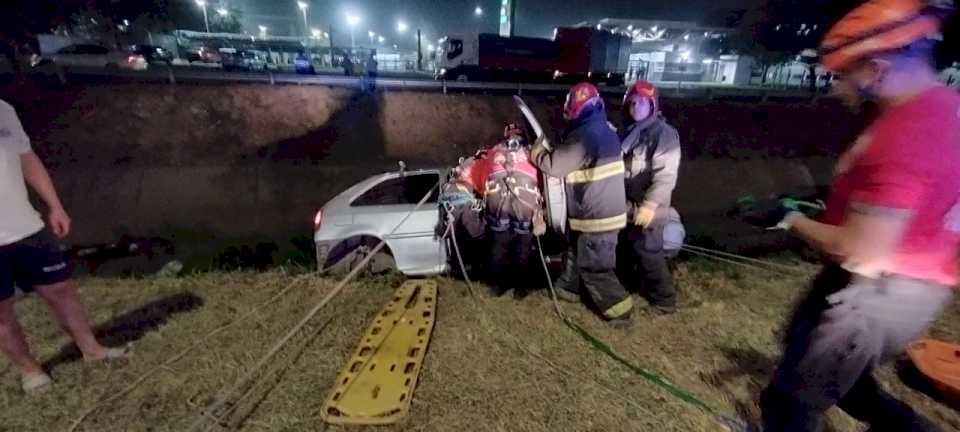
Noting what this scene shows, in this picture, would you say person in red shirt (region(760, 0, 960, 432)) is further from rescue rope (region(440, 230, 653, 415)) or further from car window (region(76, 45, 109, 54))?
car window (region(76, 45, 109, 54))

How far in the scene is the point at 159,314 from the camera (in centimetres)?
353

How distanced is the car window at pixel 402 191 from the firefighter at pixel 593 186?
6.23 ft

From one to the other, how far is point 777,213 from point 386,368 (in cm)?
224

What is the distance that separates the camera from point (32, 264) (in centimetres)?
253

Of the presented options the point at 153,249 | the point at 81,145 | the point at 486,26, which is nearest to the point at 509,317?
the point at 153,249

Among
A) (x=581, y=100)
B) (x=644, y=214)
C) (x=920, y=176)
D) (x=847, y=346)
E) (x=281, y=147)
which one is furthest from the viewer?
(x=281, y=147)

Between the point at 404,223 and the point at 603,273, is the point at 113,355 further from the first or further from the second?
the point at 603,273

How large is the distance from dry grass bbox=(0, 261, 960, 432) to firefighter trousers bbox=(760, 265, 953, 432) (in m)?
0.73

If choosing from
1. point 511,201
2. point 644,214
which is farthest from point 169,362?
point 644,214

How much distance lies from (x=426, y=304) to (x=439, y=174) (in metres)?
1.75

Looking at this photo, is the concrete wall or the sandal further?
the concrete wall

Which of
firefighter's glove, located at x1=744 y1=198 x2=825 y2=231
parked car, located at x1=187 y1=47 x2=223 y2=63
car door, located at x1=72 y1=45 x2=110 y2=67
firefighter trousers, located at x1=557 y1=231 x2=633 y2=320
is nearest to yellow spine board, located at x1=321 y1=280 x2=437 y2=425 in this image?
firefighter trousers, located at x1=557 y1=231 x2=633 y2=320

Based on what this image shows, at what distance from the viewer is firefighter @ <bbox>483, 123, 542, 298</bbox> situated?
12.5 ft

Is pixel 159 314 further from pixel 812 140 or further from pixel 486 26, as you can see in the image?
pixel 486 26
